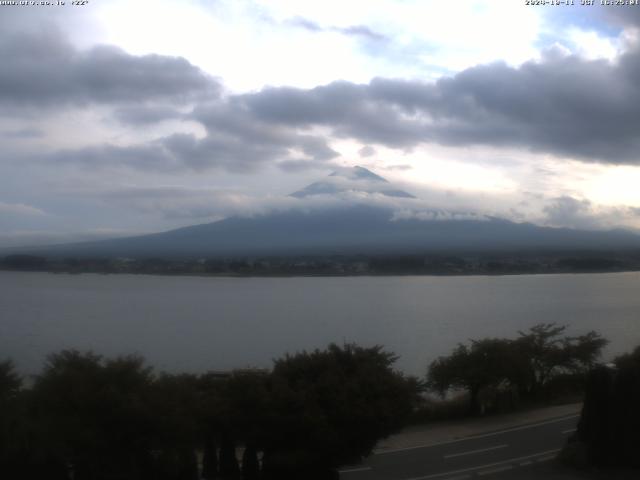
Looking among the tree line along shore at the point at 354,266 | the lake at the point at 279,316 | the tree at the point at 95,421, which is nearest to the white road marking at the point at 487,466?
the tree at the point at 95,421

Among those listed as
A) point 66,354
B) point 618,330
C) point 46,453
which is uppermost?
point 66,354

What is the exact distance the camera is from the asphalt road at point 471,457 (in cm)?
907

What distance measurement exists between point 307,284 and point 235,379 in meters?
49.2

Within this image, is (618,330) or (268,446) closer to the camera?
(268,446)

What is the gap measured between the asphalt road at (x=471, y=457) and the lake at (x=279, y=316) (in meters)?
7.97

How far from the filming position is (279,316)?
34406 mm

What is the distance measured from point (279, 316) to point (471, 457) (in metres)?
24.8

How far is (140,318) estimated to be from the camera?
33812 millimetres

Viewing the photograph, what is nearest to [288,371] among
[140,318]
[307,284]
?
[140,318]

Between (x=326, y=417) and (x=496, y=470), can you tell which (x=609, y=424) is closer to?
(x=496, y=470)

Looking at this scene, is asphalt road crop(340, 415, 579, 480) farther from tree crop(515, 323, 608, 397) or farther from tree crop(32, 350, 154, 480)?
tree crop(515, 323, 608, 397)

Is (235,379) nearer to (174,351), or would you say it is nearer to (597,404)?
(597,404)

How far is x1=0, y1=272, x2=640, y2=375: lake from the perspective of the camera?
23.6 m

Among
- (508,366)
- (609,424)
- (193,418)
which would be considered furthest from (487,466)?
(508,366)
